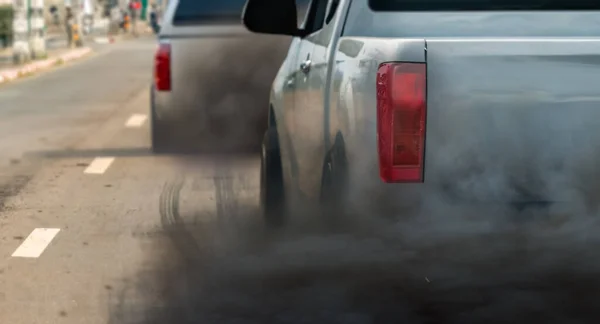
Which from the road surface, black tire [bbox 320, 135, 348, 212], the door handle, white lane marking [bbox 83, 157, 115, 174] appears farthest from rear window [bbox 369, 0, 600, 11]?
white lane marking [bbox 83, 157, 115, 174]

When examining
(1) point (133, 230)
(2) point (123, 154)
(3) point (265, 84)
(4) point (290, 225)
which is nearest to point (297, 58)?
(4) point (290, 225)

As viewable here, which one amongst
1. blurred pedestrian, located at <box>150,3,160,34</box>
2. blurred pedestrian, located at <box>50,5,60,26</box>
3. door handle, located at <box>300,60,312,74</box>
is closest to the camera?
door handle, located at <box>300,60,312,74</box>

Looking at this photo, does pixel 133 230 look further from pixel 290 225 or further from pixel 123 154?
pixel 123 154

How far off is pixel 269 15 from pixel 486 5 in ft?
4.09

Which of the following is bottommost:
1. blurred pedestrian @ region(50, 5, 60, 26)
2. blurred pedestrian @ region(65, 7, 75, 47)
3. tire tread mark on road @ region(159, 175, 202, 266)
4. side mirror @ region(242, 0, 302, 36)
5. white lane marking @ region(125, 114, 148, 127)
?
blurred pedestrian @ region(50, 5, 60, 26)

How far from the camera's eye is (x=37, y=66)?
2942 cm

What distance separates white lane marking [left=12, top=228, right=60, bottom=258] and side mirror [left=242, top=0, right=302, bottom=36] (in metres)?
2.23

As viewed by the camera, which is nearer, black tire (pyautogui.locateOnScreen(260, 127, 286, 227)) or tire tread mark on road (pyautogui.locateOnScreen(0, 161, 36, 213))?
black tire (pyautogui.locateOnScreen(260, 127, 286, 227))

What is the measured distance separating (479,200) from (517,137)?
0.23 m

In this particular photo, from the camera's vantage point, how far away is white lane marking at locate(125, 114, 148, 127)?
15.0 metres

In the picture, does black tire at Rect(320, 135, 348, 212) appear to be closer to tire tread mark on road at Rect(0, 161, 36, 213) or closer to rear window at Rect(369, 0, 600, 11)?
rear window at Rect(369, 0, 600, 11)

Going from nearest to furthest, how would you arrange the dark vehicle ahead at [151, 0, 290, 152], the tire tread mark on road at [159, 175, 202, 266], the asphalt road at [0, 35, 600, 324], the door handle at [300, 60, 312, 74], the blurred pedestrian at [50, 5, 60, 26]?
the asphalt road at [0, 35, 600, 324] → the door handle at [300, 60, 312, 74] → the tire tread mark on road at [159, 175, 202, 266] → the dark vehicle ahead at [151, 0, 290, 152] → the blurred pedestrian at [50, 5, 60, 26]

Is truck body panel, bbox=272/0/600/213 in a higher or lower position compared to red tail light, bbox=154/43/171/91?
higher

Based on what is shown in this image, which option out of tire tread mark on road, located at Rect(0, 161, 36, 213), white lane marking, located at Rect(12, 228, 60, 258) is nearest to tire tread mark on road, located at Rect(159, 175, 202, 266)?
white lane marking, located at Rect(12, 228, 60, 258)
